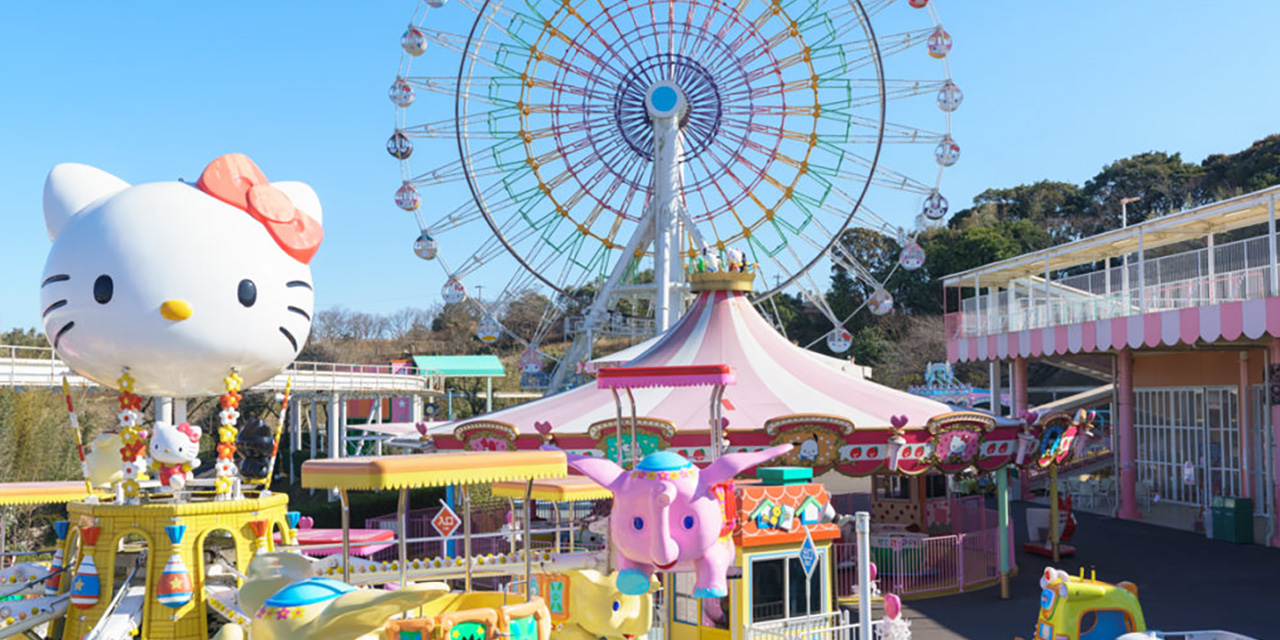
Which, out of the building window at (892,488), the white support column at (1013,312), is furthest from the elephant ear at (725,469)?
the white support column at (1013,312)

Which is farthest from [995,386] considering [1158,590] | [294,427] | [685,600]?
[294,427]

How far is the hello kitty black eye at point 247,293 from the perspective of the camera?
9.35m

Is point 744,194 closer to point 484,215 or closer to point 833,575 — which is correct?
point 484,215

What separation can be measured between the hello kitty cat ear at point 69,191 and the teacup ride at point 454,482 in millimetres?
3229

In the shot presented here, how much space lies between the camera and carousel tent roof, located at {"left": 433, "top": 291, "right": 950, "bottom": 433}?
54.0 ft

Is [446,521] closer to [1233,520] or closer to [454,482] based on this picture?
[454,482]

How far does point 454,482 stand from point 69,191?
434 centimetres

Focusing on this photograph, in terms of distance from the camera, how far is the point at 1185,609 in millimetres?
14539

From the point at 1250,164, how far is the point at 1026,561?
112ft

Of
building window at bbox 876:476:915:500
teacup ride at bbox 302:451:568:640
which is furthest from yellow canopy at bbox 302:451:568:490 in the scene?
building window at bbox 876:476:915:500

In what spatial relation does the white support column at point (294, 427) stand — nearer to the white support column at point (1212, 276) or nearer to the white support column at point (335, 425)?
the white support column at point (335, 425)

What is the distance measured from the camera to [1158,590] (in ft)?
52.1

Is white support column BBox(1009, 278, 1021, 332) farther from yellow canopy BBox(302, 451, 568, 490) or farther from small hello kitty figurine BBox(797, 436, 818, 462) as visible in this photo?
yellow canopy BBox(302, 451, 568, 490)

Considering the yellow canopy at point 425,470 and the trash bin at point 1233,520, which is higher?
the yellow canopy at point 425,470
